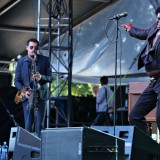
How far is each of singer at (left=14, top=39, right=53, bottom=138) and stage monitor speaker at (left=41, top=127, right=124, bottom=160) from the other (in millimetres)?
3020

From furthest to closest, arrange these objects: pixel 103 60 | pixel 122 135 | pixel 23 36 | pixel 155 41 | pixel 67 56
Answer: pixel 23 36 → pixel 103 60 → pixel 67 56 → pixel 155 41 → pixel 122 135

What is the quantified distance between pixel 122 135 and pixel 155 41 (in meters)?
1.12

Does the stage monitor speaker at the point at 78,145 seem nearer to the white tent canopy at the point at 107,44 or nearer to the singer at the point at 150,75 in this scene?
the singer at the point at 150,75

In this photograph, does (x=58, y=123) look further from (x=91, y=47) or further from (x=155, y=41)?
(x=155, y=41)

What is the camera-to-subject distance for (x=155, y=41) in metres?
5.45

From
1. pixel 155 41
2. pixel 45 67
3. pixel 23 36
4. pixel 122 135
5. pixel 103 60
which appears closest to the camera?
pixel 122 135

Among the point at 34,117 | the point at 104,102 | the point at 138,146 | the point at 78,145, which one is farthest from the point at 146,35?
the point at 104,102

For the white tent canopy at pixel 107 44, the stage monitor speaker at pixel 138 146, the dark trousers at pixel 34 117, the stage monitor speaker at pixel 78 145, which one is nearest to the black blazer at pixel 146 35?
the stage monitor speaker at pixel 138 146

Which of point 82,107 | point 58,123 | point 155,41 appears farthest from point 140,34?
point 82,107

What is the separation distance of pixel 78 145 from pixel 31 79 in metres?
3.54

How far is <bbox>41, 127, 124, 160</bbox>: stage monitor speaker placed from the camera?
416 centimetres

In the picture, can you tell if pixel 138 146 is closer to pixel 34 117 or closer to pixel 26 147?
pixel 26 147

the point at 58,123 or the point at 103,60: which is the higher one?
the point at 103,60

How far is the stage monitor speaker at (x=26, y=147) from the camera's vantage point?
5.08m
